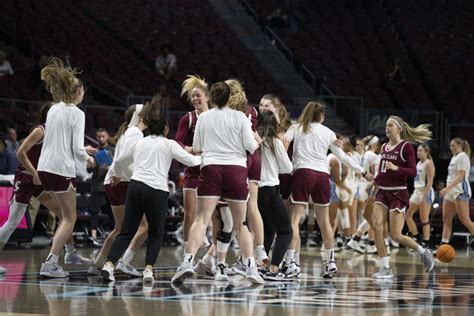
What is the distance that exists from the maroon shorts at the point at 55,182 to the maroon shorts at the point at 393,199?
3661 mm

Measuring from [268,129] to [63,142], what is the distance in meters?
2.16

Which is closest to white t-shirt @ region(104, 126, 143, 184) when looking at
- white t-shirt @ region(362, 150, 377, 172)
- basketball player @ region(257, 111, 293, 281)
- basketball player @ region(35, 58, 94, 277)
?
basketball player @ region(35, 58, 94, 277)

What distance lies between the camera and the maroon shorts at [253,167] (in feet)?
35.7

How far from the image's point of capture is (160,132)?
1041 centimetres

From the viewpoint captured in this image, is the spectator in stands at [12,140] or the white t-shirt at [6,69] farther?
the white t-shirt at [6,69]

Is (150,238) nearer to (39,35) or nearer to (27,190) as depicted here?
(27,190)

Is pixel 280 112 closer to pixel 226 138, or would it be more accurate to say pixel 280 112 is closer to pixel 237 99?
pixel 237 99

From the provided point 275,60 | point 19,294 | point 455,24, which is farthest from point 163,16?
point 19,294

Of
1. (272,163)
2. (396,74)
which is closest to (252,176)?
(272,163)

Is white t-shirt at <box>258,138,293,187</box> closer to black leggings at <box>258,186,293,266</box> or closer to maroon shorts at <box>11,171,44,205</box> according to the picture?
black leggings at <box>258,186,293,266</box>

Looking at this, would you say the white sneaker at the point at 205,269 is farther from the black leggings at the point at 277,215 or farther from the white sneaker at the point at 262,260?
the black leggings at the point at 277,215

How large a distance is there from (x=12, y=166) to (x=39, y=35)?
8550mm

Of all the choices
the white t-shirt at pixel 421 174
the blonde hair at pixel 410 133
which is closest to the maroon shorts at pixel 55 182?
the blonde hair at pixel 410 133

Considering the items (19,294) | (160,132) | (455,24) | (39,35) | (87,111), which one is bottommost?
(19,294)
